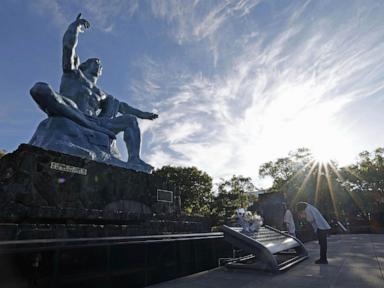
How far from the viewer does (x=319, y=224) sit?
5828mm

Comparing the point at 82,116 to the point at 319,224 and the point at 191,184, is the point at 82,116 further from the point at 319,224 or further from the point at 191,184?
the point at 191,184

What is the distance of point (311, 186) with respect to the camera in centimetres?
2844

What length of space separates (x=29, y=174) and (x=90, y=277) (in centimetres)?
298

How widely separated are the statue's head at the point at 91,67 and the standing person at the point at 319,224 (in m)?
8.16

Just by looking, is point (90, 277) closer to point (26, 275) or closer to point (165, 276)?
point (26, 275)

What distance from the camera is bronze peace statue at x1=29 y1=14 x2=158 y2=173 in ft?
23.9

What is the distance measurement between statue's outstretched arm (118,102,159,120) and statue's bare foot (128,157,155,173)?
7.03 ft

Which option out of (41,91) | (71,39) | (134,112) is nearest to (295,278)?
(41,91)

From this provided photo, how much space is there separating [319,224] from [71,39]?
27.9 feet

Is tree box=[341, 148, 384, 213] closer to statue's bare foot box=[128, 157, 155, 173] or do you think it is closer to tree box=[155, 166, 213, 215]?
tree box=[155, 166, 213, 215]

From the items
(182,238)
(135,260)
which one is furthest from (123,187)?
(135,260)

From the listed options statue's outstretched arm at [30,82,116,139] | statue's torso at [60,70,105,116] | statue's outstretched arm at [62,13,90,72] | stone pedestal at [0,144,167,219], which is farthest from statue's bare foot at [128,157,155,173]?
statue's outstretched arm at [62,13,90,72]

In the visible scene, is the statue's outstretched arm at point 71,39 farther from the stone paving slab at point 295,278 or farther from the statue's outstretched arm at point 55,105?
the stone paving slab at point 295,278

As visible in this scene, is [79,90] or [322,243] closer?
[322,243]
